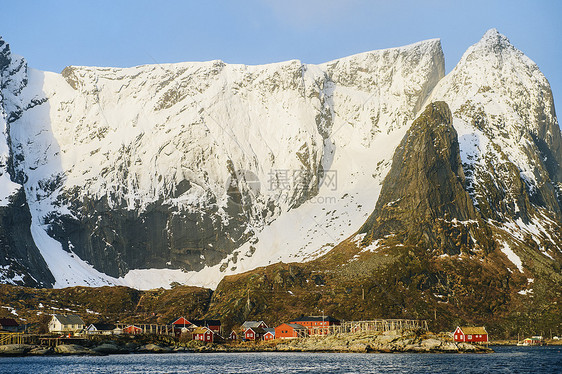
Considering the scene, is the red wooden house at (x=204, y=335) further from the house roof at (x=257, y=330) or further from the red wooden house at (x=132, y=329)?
the red wooden house at (x=132, y=329)

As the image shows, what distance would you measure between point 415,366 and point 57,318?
317 feet

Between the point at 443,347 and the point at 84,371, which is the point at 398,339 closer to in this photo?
the point at 443,347

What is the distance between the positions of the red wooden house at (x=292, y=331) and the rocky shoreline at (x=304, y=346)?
6.63 m

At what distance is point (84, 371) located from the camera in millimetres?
108750

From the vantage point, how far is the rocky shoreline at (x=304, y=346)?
14620cm

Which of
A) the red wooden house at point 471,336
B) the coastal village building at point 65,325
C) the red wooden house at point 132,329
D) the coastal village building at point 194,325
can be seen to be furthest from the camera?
the coastal village building at point 194,325

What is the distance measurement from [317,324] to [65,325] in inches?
2376

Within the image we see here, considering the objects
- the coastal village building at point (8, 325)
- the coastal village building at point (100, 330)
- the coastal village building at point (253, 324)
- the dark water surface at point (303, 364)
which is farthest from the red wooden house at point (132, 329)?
the dark water surface at point (303, 364)

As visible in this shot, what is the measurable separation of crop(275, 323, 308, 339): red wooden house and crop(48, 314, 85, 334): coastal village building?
48.2 m

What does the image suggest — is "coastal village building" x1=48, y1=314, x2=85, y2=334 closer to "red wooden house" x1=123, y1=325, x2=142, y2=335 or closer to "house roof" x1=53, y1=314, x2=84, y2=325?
"house roof" x1=53, y1=314, x2=84, y2=325

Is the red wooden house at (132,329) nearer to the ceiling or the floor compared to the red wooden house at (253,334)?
nearer to the ceiling

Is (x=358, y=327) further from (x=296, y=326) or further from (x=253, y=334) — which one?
(x=253, y=334)

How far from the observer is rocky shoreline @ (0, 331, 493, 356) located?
146 meters

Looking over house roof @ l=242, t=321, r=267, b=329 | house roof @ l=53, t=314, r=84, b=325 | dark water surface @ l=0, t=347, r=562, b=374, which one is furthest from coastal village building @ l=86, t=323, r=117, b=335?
house roof @ l=242, t=321, r=267, b=329
